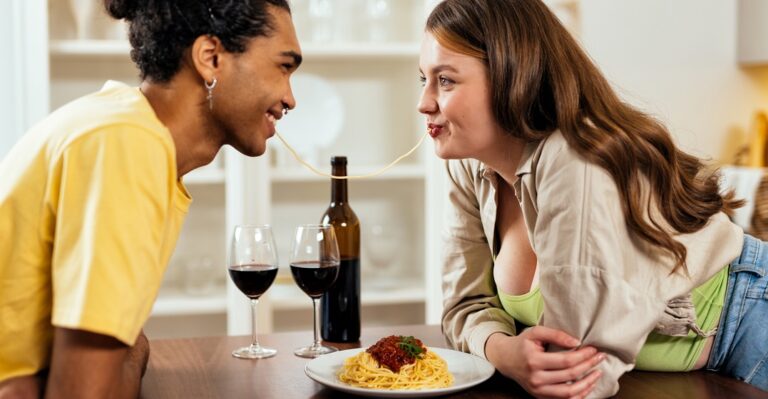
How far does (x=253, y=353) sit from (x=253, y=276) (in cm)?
13

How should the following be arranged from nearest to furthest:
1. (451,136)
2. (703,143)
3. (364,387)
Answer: (364,387), (451,136), (703,143)

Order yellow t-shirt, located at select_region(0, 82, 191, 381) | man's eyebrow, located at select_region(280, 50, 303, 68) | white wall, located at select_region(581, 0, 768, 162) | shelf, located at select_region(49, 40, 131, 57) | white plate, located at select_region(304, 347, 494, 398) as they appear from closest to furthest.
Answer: yellow t-shirt, located at select_region(0, 82, 191, 381), white plate, located at select_region(304, 347, 494, 398), man's eyebrow, located at select_region(280, 50, 303, 68), shelf, located at select_region(49, 40, 131, 57), white wall, located at select_region(581, 0, 768, 162)

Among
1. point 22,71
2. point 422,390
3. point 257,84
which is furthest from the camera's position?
point 22,71

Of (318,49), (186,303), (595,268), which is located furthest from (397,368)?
(318,49)

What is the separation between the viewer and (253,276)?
4.87 feet

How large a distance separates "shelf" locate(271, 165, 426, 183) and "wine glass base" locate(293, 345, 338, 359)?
5.97 feet

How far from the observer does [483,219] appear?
1.73m

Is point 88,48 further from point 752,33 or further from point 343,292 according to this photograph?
point 752,33

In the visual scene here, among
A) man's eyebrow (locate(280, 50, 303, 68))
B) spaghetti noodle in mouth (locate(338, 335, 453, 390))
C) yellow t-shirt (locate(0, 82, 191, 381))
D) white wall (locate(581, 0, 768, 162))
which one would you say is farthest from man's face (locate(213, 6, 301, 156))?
white wall (locate(581, 0, 768, 162))

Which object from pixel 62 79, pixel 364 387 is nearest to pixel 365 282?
pixel 62 79

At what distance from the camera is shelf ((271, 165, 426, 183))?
10.9 ft

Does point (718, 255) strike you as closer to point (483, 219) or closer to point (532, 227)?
point (532, 227)

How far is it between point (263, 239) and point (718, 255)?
2.43 feet

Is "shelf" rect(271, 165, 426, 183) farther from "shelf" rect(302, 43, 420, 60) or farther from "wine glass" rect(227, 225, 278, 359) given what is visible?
"wine glass" rect(227, 225, 278, 359)
